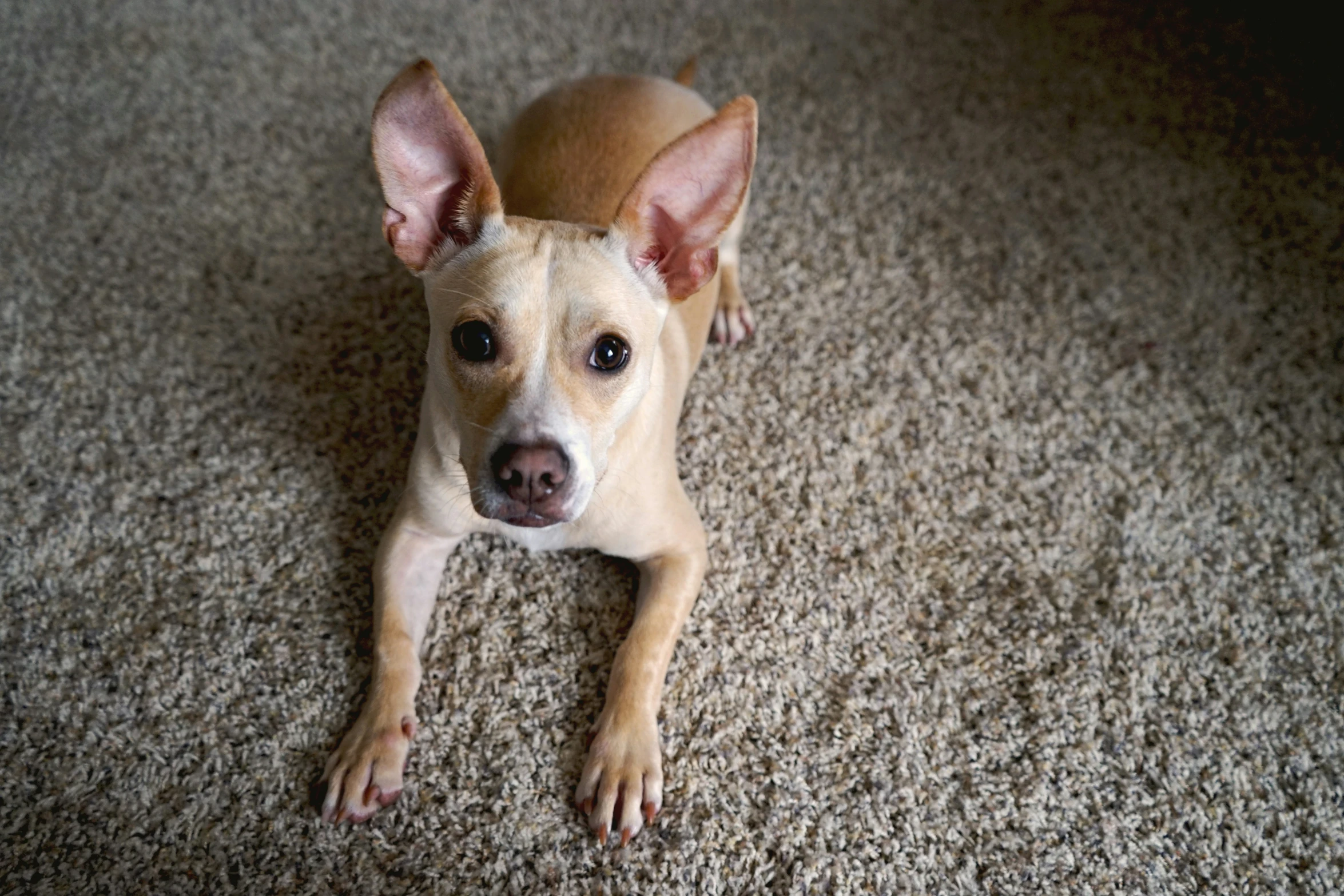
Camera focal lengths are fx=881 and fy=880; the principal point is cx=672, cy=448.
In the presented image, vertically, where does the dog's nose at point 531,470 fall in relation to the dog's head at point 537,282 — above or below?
below

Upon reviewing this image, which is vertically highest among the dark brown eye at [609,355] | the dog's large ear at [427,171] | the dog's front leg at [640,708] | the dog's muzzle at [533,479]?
the dog's large ear at [427,171]

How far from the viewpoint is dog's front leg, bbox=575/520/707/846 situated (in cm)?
177

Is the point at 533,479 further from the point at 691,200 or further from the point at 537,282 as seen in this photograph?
the point at 691,200

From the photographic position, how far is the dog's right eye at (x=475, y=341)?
5.10ft

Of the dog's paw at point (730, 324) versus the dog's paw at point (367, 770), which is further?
the dog's paw at point (730, 324)

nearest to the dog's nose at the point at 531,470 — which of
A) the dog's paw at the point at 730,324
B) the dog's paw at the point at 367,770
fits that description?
the dog's paw at the point at 367,770

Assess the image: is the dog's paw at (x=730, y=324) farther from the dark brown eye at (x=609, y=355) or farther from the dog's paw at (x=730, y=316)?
the dark brown eye at (x=609, y=355)

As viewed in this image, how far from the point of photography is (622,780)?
1.78 meters

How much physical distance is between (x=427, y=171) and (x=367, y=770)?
3.86 ft

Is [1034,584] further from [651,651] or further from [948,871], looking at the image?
[651,651]

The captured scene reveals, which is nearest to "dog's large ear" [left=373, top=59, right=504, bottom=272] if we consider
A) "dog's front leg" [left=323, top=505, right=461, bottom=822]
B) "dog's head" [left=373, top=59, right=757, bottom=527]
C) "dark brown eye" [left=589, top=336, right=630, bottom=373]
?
"dog's head" [left=373, top=59, right=757, bottom=527]

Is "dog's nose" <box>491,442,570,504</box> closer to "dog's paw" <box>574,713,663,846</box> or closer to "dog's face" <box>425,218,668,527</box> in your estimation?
"dog's face" <box>425,218,668,527</box>

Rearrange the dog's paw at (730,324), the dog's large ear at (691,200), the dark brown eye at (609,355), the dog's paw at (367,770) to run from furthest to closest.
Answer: the dog's paw at (730,324), the dog's paw at (367,770), the dark brown eye at (609,355), the dog's large ear at (691,200)

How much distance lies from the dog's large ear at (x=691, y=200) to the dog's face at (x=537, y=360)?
0.24ft
